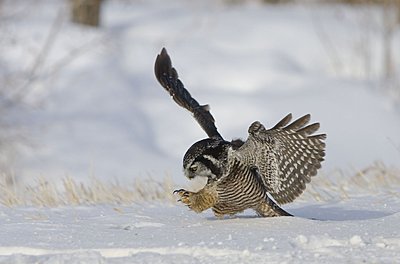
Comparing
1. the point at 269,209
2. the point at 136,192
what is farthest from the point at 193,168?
the point at 136,192

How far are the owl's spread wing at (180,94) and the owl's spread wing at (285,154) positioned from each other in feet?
1.32

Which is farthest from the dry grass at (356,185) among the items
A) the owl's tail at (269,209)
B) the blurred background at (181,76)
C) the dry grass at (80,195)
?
the blurred background at (181,76)

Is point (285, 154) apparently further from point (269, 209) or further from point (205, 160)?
point (205, 160)

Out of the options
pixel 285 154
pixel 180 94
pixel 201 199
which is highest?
pixel 180 94

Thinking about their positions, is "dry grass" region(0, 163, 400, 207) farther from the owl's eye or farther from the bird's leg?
the owl's eye

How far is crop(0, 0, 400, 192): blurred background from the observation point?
Answer: 15383 millimetres

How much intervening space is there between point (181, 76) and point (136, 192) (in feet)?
34.2

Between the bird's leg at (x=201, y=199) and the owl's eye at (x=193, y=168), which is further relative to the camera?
the bird's leg at (x=201, y=199)

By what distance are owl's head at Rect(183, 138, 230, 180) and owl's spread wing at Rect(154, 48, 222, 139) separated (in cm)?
43

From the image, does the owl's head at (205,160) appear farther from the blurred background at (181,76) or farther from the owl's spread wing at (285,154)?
the blurred background at (181,76)

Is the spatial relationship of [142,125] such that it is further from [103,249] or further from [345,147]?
[103,249]

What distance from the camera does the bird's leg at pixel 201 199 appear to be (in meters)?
5.52

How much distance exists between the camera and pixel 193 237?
198 inches

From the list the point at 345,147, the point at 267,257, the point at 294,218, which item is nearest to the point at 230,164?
the point at 294,218
